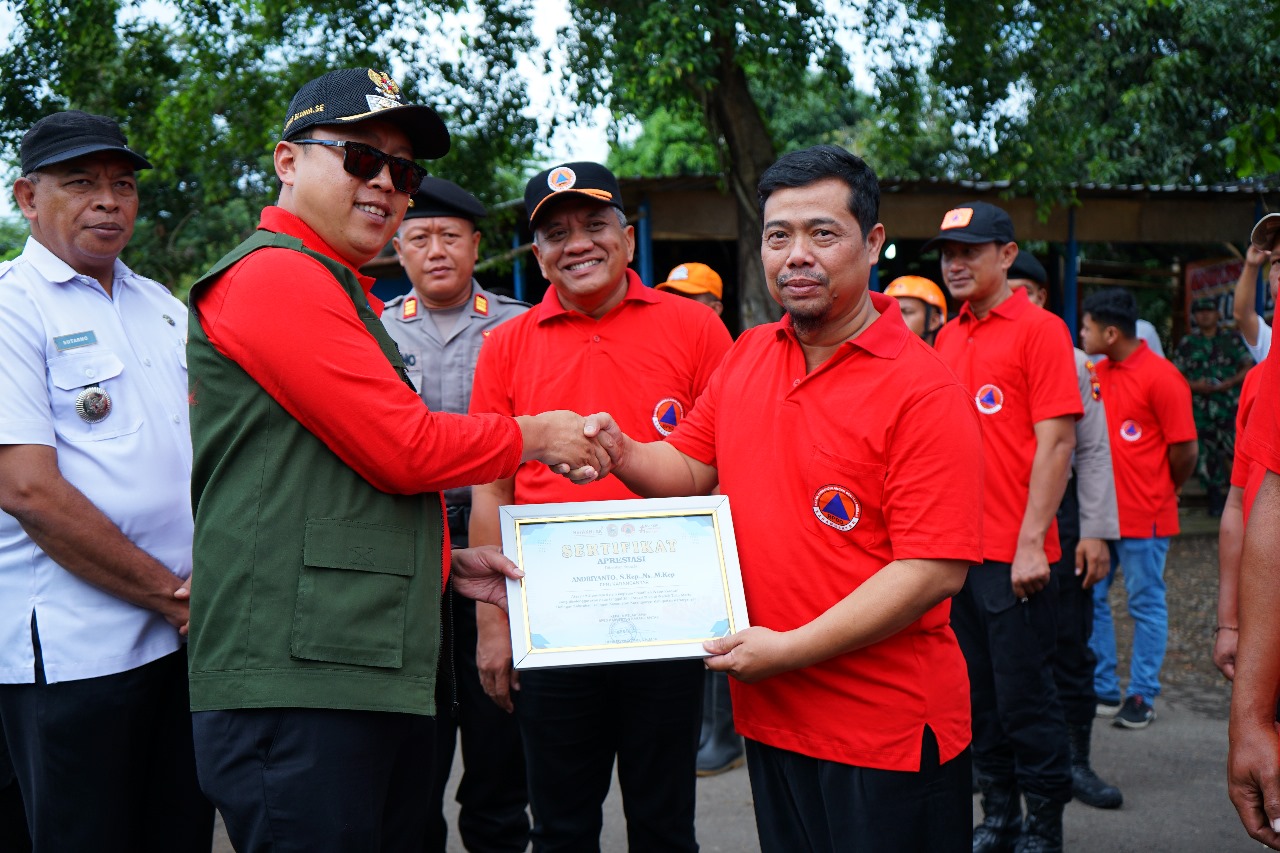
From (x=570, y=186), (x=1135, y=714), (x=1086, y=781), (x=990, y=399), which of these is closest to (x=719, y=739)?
(x=1086, y=781)

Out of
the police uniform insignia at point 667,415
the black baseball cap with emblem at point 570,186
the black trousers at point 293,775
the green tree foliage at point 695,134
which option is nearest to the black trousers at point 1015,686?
the police uniform insignia at point 667,415

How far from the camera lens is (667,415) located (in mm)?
3344

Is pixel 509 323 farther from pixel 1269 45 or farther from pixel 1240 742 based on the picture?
pixel 1269 45

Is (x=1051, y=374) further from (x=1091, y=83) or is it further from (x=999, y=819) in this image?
(x=1091, y=83)

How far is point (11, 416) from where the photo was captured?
8.77ft

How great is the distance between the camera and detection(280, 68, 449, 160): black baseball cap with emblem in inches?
90.7

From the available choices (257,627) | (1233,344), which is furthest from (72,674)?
(1233,344)

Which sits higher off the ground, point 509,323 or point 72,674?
point 509,323

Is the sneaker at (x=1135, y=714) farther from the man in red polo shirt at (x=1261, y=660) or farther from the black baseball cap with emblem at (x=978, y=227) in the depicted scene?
the man in red polo shirt at (x=1261, y=660)

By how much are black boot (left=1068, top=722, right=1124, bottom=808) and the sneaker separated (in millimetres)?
1034

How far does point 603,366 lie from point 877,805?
159cm

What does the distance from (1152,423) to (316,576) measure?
18.0 ft

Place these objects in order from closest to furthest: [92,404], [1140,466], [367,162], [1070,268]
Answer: [367,162], [92,404], [1140,466], [1070,268]

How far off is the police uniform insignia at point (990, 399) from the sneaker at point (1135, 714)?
8.90 ft
